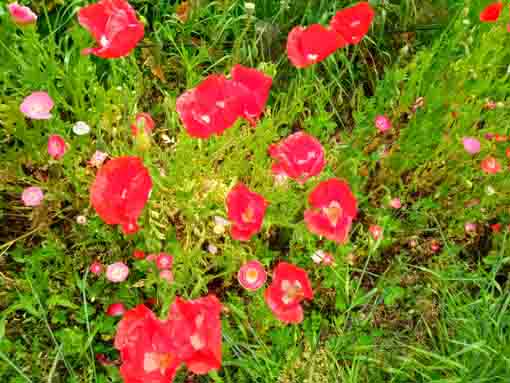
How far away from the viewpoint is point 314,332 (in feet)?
5.29

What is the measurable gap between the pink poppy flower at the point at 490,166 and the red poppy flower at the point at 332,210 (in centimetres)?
78

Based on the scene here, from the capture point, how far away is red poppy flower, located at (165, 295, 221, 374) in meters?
1.03

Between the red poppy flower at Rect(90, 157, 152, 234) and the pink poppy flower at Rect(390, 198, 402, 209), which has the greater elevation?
the red poppy flower at Rect(90, 157, 152, 234)

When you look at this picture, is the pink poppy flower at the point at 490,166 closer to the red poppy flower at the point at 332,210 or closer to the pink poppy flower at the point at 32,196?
the red poppy flower at the point at 332,210

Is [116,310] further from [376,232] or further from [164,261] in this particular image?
[376,232]

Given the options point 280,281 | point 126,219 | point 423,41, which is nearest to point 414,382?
point 280,281

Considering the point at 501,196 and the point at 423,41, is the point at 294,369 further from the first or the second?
the point at 423,41

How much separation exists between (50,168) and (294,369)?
1.12 meters

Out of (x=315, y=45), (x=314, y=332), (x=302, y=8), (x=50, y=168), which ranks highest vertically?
(x=315, y=45)

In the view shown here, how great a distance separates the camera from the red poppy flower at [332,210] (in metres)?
1.37

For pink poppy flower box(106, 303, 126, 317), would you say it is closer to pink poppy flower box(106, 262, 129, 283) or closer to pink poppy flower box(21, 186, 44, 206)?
pink poppy flower box(106, 262, 129, 283)

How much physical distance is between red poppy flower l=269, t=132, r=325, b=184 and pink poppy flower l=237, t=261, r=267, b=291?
311 mm

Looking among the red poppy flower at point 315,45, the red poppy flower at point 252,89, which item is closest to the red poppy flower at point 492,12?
Answer: the red poppy flower at point 315,45

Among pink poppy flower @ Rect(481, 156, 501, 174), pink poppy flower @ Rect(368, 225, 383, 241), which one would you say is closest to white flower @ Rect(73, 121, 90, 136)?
pink poppy flower @ Rect(368, 225, 383, 241)
